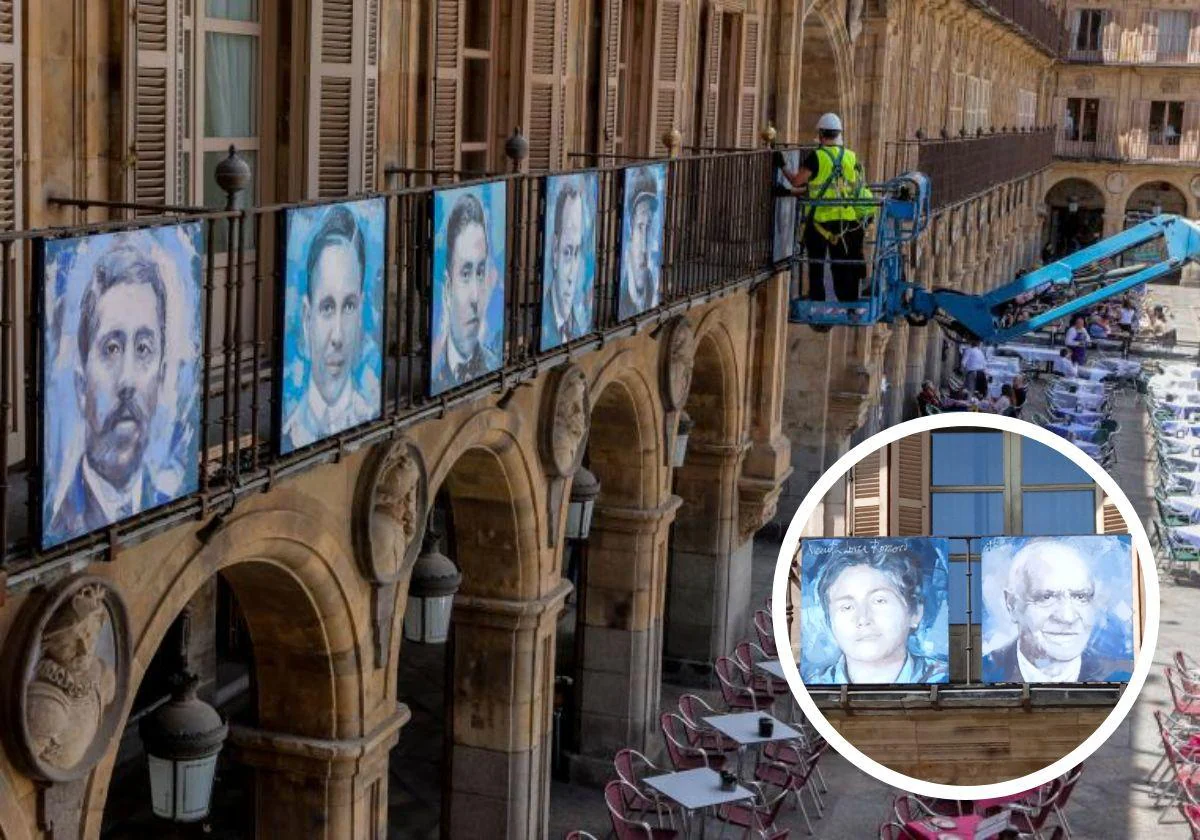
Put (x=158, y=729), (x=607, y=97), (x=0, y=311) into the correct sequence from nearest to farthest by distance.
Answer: (x=0, y=311)
(x=158, y=729)
(x=607, y=97)

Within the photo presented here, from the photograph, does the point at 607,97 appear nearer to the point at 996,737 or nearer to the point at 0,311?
the point at 0,311

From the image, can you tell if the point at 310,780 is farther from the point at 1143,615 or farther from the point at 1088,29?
the point at 1088,29

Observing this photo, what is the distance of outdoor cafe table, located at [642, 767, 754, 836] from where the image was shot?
1368 centimetres

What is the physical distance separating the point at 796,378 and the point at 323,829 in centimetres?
1634

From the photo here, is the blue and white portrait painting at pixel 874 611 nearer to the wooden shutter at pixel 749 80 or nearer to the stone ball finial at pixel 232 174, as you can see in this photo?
the stone ball finial at pixel 232 174

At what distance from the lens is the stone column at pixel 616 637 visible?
616 inches

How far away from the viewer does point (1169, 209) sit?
65188 mm

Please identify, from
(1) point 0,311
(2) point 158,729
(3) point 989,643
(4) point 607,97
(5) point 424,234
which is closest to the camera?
(3) point 989,643

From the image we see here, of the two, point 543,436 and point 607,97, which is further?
point 607,97

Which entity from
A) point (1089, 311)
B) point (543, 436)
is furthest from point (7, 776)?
point (1089, 311)

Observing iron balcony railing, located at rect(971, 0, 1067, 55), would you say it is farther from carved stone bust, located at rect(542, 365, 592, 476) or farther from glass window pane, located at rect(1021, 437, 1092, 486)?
glass window pane, located at rect(1021, 437, 1092, 486)

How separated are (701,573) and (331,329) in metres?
11.3

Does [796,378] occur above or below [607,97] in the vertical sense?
below

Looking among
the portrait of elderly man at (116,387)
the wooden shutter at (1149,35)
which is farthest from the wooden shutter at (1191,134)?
the portrait of elderly man at (116,387)
